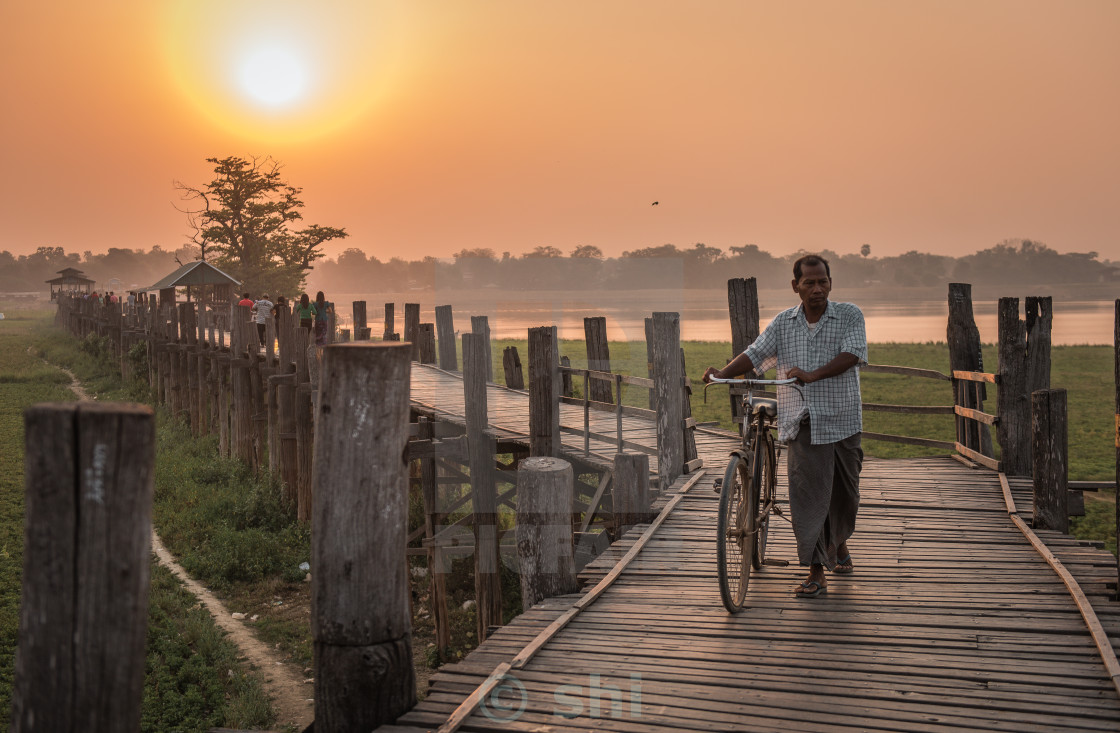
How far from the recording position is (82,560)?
8.89 ft

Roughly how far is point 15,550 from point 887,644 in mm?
12215

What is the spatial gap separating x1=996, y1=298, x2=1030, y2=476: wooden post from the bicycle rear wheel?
3935mm

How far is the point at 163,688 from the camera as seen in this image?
940 centimetres

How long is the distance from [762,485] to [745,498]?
48 centimetres

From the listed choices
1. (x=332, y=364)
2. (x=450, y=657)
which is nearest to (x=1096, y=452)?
(x=450, y=657)

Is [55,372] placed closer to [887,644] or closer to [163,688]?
[163,688]

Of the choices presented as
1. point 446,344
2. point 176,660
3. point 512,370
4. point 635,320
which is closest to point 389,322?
point 446,344

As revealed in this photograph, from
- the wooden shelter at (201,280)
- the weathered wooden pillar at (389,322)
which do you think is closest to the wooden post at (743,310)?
the weathered wooden pillar at (389,322)

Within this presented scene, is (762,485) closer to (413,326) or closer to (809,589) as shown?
(809,589)

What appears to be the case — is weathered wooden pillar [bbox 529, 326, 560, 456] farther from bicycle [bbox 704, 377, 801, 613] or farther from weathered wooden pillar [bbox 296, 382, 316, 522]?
weathered wooden pillar [bbox 296, 382, 316, 522]

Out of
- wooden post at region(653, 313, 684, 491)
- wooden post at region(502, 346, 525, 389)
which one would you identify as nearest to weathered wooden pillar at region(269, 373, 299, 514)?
wooden post at region(502, 346, 525, 389)

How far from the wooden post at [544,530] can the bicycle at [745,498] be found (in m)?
0.91

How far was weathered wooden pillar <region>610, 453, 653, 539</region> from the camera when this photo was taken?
6.83m

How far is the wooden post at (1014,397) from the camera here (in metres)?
8.70
